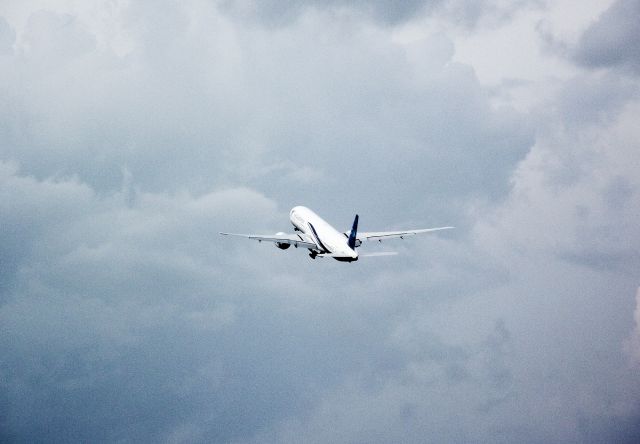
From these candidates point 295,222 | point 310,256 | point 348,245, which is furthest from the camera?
point 295,222

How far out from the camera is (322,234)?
4341 inches

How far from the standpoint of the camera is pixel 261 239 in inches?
4464

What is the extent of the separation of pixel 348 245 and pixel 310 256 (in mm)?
11958

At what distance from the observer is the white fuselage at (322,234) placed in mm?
99750

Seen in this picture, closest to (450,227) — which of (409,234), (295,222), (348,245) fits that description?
(409,234)

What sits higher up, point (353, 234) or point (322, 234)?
point (322, 234)

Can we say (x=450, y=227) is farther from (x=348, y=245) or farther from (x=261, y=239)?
(x=261, y=239)

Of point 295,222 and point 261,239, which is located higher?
point 295,222

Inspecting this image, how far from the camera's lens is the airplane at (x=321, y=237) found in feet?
328

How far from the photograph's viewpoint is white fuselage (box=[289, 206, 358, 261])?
9975cm

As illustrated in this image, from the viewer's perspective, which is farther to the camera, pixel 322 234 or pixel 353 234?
pixel 322 234

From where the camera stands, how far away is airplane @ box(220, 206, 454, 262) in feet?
328

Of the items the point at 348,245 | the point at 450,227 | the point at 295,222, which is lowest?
the point at 348,245

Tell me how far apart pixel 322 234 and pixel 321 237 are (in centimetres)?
65
